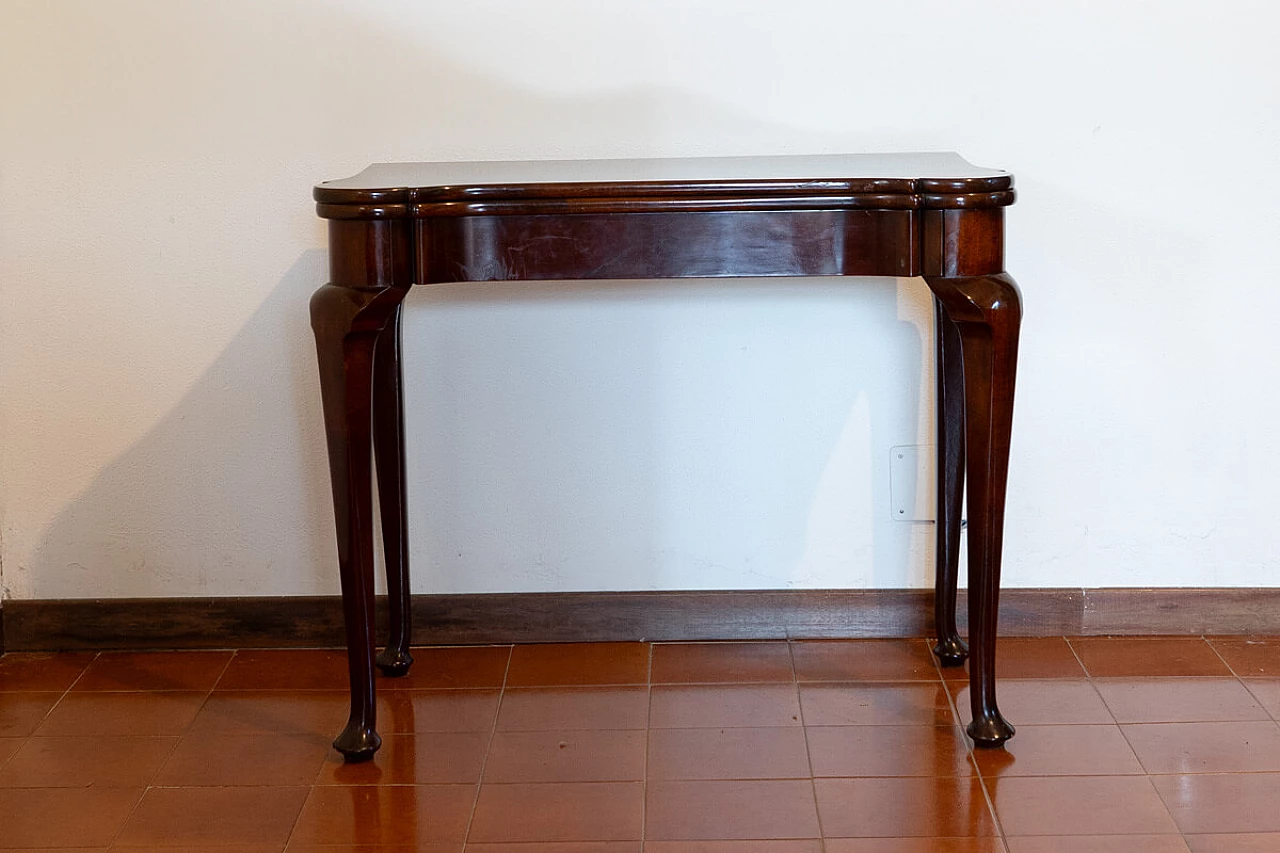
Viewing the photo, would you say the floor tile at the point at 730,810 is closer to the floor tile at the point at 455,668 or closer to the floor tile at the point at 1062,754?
the floor tile at the point at 1062,754

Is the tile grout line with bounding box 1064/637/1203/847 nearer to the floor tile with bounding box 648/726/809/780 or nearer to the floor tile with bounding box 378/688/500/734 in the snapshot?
the floor tile with bounding box 648/726/809/780

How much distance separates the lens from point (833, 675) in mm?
2330

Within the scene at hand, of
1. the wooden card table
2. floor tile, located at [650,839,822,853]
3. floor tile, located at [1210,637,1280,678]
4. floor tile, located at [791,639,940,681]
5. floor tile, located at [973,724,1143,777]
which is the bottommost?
floor tile, located at [1210,637,1280,678]

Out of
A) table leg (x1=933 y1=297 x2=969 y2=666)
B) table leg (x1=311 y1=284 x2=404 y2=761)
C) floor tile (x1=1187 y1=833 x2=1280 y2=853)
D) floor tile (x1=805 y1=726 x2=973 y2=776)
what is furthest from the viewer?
table leg (x1=933 y1=297 x2=969 y2=666)

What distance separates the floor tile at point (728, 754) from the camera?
78.7 inches

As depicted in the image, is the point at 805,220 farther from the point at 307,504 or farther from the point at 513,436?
the point at 307,504

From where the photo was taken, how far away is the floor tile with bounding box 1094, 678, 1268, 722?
2156 millimetres

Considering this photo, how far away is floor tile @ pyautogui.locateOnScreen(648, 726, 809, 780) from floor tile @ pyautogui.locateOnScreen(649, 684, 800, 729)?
3 cm

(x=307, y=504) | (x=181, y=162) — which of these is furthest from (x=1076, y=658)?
(x=181, y=162)

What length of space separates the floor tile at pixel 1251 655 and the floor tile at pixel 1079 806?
48 centimetres

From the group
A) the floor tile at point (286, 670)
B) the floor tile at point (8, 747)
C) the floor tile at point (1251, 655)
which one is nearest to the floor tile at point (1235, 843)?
the floor tile at point (1251, 655)

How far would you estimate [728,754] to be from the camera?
206cm

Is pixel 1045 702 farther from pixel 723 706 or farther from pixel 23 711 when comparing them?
pixel 23 711

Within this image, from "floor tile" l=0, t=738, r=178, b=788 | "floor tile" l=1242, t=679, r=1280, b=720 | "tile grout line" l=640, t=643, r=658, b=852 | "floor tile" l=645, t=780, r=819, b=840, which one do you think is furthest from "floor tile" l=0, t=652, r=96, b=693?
"floor tile" l=1242, t=679, r=1280, b=720
